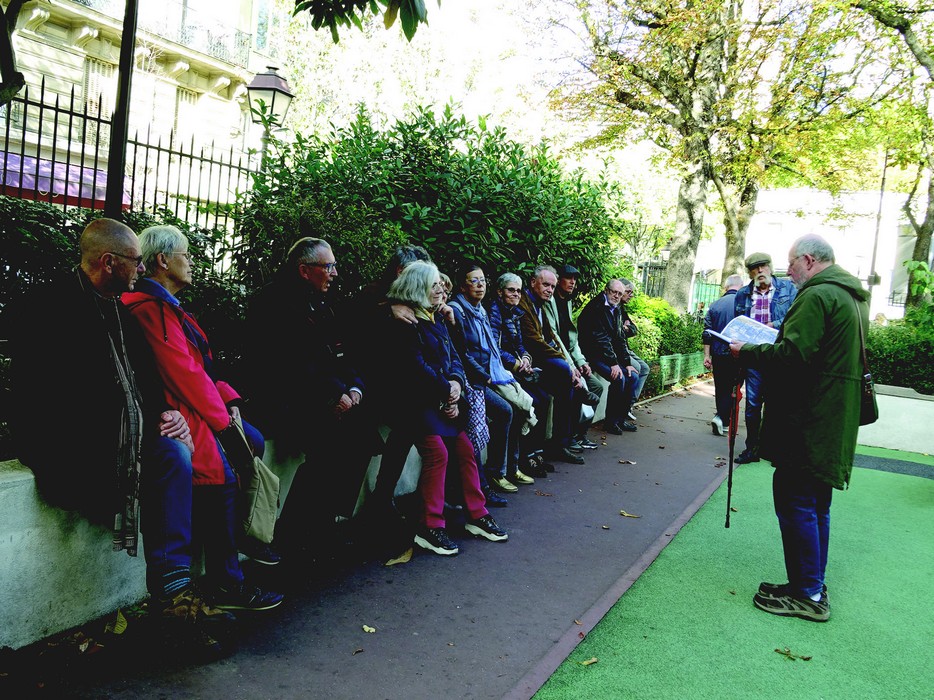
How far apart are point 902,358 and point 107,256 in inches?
408

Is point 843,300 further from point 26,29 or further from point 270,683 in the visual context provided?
point 26,29

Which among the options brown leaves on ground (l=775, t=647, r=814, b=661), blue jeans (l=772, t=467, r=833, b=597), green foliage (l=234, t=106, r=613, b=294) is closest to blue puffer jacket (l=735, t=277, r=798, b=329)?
green foliage (l=234, t=106, r=613, b=294)

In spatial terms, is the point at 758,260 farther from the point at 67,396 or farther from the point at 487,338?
the point at 67,396

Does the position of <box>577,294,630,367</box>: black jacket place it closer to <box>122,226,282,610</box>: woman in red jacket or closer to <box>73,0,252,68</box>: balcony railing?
<box>122,226,282,610</box>: woman in red jacket

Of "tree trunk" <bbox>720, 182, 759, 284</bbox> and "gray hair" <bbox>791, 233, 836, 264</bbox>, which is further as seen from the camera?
"tree trunk" <bbox>720, 182, 759, 284</bbox>

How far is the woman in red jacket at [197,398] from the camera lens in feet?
11.9

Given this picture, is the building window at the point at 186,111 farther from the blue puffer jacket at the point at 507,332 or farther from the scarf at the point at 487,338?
the scarf at the point at 487,338

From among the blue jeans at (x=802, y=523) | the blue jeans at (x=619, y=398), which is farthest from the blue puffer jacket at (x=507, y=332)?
the blue jeans at (x=802, y=523)

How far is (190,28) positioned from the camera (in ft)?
80.3

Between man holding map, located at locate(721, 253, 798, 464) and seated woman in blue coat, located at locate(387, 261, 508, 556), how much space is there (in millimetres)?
4400

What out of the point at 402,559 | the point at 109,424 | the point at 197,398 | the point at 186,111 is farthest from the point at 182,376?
the point at 186,111

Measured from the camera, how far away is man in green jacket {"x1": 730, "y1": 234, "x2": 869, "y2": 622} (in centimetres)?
421

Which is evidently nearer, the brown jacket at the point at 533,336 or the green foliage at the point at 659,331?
the brown jacket at the point at 533,336

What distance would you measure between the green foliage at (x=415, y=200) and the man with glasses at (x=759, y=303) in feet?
6.38
